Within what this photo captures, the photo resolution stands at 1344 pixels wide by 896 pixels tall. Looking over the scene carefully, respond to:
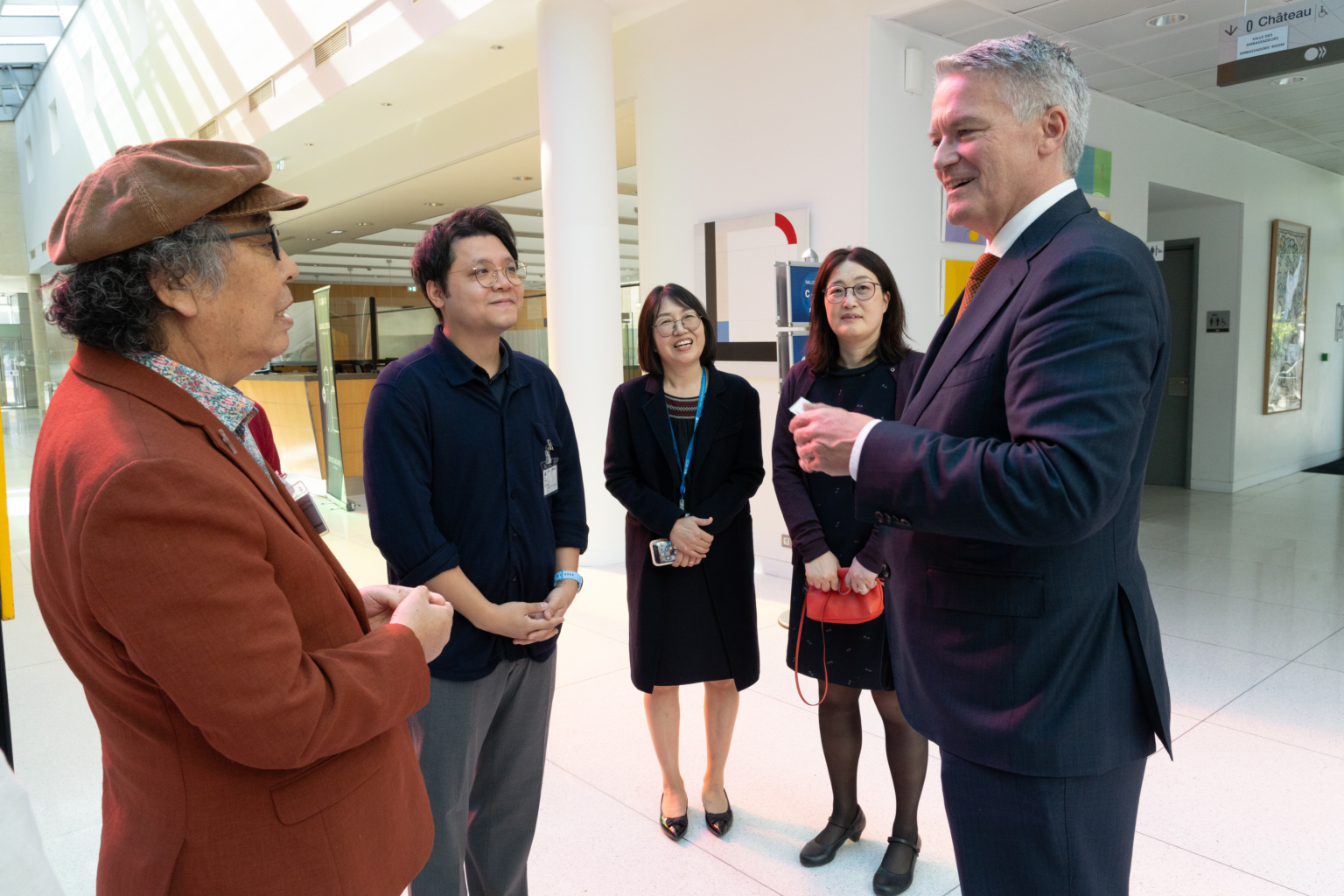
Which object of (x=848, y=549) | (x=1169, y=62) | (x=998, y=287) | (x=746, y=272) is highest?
(x=1169, y=62)

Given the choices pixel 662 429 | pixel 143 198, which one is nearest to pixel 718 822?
pixel 662 429

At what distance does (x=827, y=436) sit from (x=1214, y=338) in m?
8.88

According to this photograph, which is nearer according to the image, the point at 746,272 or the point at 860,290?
the point at 860,290

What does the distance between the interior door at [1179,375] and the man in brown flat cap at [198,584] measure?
30.4 ft

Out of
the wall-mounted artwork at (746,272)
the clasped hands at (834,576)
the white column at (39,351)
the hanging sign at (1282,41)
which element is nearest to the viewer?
the clasped hands at (834,576)

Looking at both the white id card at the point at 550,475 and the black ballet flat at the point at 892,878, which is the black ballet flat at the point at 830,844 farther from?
the white id card at the point at 550,475

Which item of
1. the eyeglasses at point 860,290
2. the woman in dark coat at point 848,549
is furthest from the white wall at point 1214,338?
the eyeglasses at point 860,290

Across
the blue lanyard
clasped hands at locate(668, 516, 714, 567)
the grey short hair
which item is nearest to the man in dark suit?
the grey short hair

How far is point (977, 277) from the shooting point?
4.59 feet

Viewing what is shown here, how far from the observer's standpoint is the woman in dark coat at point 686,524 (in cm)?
250

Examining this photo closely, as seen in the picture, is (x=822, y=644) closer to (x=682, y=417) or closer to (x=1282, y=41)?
(x=682, y=417)

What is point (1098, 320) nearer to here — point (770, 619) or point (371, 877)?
point (371, 877)

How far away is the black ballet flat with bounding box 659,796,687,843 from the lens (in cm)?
249

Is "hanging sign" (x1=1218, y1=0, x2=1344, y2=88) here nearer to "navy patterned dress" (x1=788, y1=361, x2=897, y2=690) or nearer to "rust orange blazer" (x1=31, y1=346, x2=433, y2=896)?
"navy patterned dress" (x1=788, y1=361, x2=897, y2=690)
